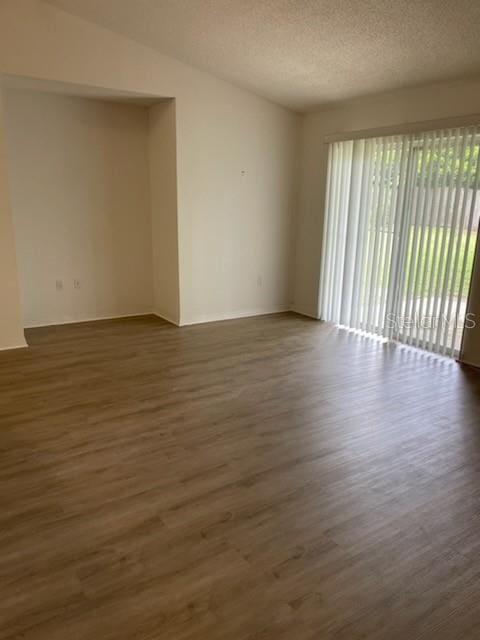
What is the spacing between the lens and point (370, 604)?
1770 millimetres

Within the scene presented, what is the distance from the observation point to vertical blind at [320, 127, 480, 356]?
14.0 feet

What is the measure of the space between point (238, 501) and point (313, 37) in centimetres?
362

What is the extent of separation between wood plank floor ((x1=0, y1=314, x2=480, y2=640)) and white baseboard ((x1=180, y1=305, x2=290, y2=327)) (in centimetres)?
143

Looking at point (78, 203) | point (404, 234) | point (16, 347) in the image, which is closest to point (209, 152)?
point (78, 203)

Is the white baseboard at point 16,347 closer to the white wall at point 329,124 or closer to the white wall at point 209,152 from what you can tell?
the white wall at point 209,152

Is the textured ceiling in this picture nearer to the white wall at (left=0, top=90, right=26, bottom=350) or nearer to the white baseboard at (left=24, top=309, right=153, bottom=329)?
the white wall at (left=0, top=90, right=26, bottom=350)

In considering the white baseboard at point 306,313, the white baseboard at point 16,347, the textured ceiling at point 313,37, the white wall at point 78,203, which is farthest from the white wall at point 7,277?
the white baseboard at point 306,313

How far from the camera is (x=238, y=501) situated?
237 centimetres

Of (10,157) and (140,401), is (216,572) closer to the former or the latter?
(140,401)

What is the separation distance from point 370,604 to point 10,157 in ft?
16.8

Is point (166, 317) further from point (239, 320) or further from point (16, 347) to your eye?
point (16, 347)

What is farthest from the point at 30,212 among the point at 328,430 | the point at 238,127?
the point at 328,430

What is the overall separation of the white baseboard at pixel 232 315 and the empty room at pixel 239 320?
45mm

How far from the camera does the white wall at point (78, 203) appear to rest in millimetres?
5102
